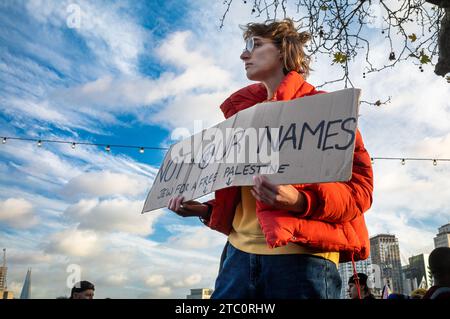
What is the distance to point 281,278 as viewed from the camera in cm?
151

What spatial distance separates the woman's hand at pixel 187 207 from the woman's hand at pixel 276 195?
1.42 feet

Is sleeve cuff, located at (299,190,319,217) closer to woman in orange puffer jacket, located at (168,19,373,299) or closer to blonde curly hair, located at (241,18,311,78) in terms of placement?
woman in orange puffer jacket, located at (168,19,373,299)

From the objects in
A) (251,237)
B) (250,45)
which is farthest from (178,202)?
(250,45)

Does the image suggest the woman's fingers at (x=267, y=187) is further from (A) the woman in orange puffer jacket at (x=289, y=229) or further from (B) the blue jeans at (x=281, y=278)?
(B) the blue jeans at (x=281, y=278)

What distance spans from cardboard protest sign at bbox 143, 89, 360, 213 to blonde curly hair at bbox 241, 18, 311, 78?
0.39m

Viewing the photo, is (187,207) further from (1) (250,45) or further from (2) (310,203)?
(1) (250,45)

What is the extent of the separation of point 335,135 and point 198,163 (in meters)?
0.62

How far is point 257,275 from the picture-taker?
5.16ft

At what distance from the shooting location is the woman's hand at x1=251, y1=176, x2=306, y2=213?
1423mm

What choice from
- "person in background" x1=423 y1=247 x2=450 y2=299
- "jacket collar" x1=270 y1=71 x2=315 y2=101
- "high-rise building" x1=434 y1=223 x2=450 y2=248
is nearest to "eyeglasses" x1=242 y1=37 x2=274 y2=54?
"jacket collar" x1=270 y1=71 x2=315 y2=101

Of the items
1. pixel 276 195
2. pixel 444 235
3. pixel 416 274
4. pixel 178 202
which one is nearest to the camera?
pixel 276 195

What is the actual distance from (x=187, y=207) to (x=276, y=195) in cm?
53
